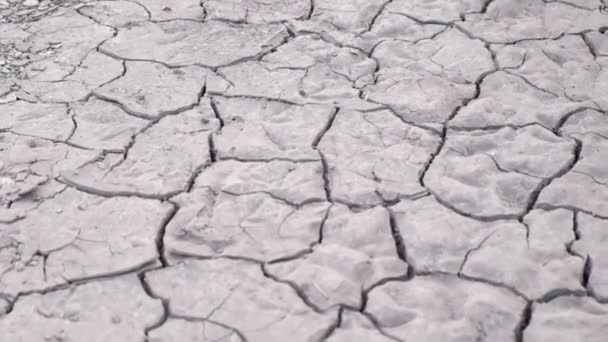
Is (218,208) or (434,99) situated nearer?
(218,208)

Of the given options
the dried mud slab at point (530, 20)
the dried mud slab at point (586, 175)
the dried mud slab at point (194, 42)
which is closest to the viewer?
the dried mud slab at point (586, 175)

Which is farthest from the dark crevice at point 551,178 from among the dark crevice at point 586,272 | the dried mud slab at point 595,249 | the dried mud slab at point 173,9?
the dried mud slab at point 173,9

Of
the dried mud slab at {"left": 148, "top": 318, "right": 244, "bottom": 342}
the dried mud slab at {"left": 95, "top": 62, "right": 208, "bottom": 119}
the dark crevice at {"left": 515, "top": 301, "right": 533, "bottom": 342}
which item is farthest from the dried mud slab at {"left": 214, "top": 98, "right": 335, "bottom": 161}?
the dark crevice at {"left": 515, "top": 301, "right": 533, "bottom": 342}

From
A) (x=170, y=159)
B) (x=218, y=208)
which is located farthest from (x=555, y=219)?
(x=170, y=159)

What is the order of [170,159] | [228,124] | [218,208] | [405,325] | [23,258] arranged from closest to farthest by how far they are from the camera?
[405,325] → [23,258] → [218,208] → [170,159] → [228,124]

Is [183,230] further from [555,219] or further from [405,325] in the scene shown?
[555,219]

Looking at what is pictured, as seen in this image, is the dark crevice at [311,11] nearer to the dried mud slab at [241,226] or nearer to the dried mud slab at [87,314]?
the dried mud slab at [241,226]

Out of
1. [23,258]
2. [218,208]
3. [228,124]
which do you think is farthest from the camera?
[228,124]

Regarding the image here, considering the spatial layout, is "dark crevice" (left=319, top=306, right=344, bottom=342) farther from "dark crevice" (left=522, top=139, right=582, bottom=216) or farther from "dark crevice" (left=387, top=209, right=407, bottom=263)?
"dark crevice" (left=522, top=139, right=582, bottom=216)
